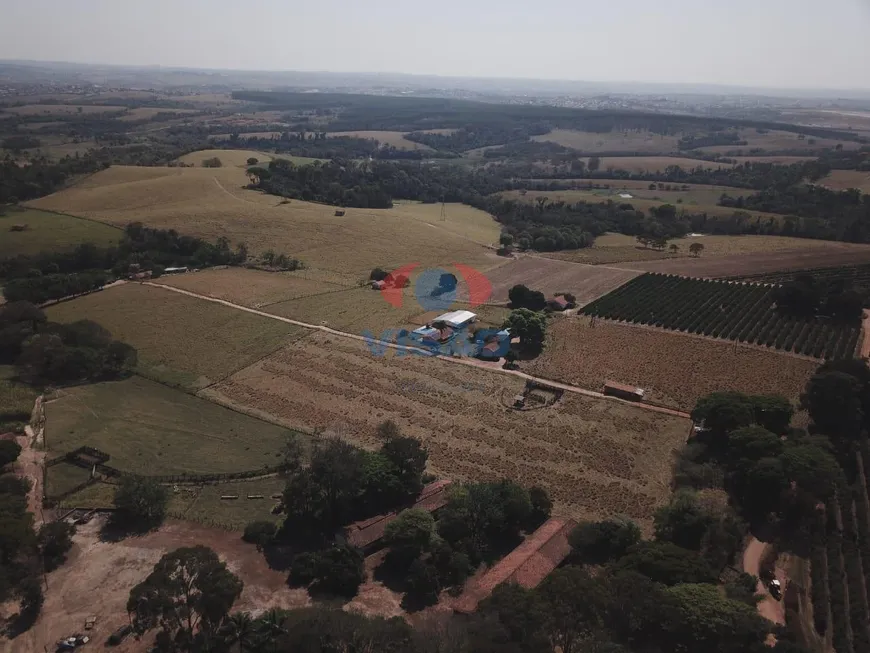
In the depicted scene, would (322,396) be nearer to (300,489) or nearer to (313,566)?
(300,489)

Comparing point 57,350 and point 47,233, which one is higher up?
point 47,233

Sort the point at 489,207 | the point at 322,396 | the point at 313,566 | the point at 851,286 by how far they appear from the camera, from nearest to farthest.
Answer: the point at 313,566 → the point at 322,396 → the point at 851,286 → the point at 489,207

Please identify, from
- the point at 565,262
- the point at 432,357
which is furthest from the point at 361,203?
the point at 432,357

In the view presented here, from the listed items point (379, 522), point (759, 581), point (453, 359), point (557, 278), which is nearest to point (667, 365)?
point (453, 359)

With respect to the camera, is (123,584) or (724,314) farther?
(724,314)

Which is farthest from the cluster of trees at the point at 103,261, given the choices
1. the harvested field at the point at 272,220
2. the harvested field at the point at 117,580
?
the harvested field at the point at 117,580

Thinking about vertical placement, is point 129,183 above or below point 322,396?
above

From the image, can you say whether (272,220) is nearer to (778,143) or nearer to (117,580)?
(117,580)

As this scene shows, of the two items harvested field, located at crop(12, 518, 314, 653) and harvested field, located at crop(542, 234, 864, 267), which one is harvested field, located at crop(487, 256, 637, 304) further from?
harvested field, located at crop(12, 518, 314, 653)
